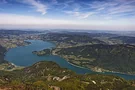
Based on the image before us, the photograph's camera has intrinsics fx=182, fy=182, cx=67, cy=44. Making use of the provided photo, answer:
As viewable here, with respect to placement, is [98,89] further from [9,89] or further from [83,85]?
[9,89]

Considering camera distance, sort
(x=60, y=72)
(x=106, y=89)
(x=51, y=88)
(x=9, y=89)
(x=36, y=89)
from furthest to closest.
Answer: (x=60, y=72) → (x=106, y=89) → (x=51, y=88) → (x=36, y=89) → (x=9, y=89)

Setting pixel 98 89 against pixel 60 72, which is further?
pixel 60 72

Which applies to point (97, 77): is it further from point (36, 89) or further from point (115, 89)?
point (36, 89)

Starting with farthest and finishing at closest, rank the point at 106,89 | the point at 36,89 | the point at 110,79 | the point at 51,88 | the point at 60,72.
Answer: the point at 60,72, the point at 110,79, the point at 106,89, the point at 51,88, the point at 36,89

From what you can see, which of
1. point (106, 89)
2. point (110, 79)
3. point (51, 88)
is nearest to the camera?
point (51, 88)

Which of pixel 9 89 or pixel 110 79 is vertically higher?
pixel 9 89

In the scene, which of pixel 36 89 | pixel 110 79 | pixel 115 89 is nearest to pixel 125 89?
pixel 115 89

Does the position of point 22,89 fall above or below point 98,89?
above

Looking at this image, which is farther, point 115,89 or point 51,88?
point 115,89

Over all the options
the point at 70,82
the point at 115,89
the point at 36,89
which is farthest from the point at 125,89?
the point at 36,89
